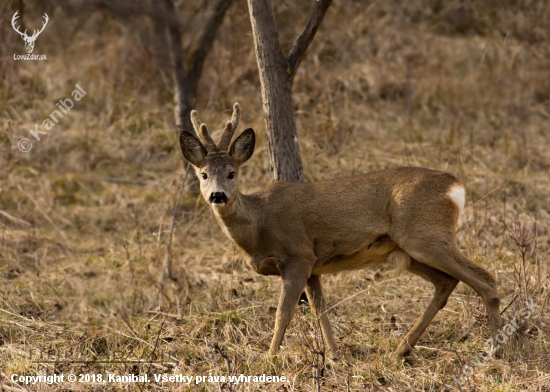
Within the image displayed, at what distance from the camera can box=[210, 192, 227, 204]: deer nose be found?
17.5ft

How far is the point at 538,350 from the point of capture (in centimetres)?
540

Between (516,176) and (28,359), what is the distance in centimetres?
633

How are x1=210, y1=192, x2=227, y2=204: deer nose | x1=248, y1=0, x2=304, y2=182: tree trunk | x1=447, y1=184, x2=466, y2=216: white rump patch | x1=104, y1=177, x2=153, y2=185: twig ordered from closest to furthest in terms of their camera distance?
x1=210, y1=192, x2=227, y2=204: deer nose < x1=447, y1=184, x2=466, y2=216: white rump patch < x1=248, y1=0, x2=304, y2=182: tree trunk < x1=104, y1=177, x2=153, y2=185: twig

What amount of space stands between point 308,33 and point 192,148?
1.44 meters

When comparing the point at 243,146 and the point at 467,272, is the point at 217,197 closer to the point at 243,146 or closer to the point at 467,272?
the point at 243,146

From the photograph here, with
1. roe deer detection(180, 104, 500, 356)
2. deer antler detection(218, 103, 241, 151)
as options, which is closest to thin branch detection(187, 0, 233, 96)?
deer antler detection(218, 103, 241, 151)

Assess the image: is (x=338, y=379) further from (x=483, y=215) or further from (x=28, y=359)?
(x=483, y=215)

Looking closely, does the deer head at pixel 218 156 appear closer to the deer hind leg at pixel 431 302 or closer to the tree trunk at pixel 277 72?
the tree trunk at pixel 277 72

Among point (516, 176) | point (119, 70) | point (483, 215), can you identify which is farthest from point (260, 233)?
point (119, 70)

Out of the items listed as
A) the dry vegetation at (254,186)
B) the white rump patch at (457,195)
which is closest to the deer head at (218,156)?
the dry vegetation at (254,186)

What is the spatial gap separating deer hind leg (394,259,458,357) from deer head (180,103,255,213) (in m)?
1.59

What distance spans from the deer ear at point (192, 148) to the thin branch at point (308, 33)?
1139 mm

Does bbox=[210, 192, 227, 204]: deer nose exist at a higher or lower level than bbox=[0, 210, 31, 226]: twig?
higher

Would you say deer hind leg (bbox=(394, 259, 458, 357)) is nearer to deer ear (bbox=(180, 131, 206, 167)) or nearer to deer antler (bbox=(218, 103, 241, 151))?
deer antler (bbox=(218, 103, 241, 151))
